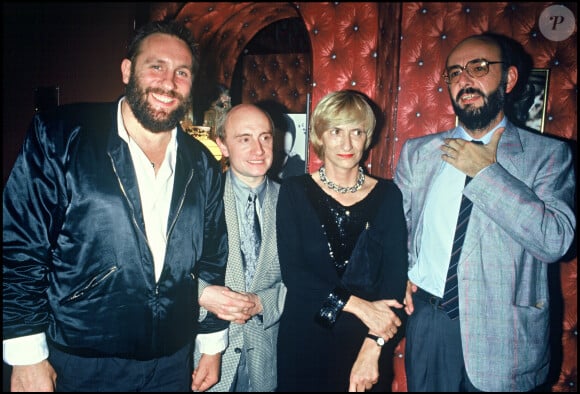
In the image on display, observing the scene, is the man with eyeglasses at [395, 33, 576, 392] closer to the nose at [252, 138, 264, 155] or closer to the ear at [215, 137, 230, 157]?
the nose at [252, 138, 264, 155]

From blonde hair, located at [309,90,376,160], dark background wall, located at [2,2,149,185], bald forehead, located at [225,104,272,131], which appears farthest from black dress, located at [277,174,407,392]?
dark background wall, located at [2,2,149,185]

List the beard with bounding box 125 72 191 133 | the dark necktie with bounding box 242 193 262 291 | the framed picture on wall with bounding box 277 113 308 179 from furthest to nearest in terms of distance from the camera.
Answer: the framed picture on wall with bounding box 277 113 308 179 → the dark necktie with bounding box 242 193 262 291 → the beard with bounding box 125 72 191 133

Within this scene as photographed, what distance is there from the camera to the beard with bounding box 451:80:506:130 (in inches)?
63.4

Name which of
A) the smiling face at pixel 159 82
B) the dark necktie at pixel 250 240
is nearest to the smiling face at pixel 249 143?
the dark necktie at pixel 250 240

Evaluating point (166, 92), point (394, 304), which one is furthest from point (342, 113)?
point (394, 304)

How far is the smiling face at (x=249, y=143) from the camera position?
1.79 m

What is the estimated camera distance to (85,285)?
4.11ft

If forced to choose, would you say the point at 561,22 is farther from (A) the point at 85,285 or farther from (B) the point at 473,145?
(A) the point at 85,285

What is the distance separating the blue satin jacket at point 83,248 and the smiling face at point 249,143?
0.50 metres

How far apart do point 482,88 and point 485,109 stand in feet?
0.34

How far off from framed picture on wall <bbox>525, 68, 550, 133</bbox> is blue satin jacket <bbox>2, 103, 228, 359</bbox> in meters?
2.61

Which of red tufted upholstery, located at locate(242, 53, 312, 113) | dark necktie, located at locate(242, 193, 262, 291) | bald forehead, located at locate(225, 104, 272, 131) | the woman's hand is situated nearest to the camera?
the woman's hand

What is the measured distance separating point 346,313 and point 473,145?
3.15 feet

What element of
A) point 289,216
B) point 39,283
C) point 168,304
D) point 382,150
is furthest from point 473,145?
point 39,283
